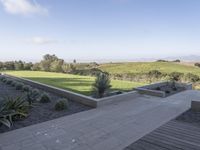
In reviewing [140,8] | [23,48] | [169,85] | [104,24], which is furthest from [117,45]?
[169,85]

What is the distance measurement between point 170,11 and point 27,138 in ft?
53.0

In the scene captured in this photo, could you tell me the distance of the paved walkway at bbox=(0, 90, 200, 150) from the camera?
3504mm

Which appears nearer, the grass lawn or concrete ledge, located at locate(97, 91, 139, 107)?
concrete ledge, located at locate(97, 91, 139, 107)

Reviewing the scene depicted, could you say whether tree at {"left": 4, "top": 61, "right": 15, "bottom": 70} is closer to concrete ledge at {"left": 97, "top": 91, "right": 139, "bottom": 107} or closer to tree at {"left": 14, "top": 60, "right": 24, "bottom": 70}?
tree at {"left": 14, "top": 60, "right": 24, "bottom": 70}

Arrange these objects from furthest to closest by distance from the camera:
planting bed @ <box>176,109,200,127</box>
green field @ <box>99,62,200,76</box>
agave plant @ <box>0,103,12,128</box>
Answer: green field @ <box>99,62,200,76</box> < planting bed @ <box>176,109,200,127</box> < agave plant @ <box>0,103,12,128</box>

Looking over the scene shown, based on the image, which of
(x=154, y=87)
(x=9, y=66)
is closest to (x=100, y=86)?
(x=154, y=87)

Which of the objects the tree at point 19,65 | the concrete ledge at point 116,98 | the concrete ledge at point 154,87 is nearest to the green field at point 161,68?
the tree at point 19,65

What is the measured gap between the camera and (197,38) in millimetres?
31266

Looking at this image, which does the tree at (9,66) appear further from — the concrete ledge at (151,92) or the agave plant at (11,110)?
the agave plant at (11,110)

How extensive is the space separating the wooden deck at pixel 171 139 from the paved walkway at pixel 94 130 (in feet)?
0.63

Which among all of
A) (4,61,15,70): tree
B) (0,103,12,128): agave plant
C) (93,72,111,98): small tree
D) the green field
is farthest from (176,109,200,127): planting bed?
(4,61,15,70): tree

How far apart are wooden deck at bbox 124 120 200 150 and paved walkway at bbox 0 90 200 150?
0.19m

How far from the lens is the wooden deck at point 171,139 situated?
3412mm

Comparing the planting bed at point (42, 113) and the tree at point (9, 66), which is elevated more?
the tree at point (9, 66)
